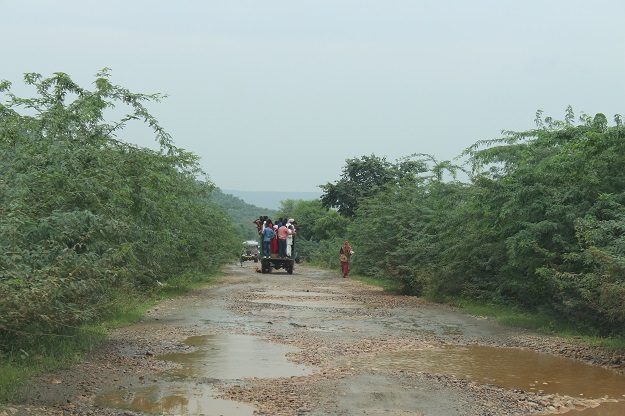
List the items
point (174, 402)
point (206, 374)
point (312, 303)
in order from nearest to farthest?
point (174, 402) < point (206, 374) < point (312, 303)

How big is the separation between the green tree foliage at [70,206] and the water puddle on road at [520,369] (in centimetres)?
381

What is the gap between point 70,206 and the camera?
9.88 metres

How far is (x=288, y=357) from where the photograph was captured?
36.1 ft

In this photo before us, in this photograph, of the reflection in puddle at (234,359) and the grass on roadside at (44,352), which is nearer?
the grass on roadside at (44,352)

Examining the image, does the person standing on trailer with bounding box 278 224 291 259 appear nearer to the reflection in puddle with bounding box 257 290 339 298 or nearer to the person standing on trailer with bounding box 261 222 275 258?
the person standing on trailer with bounding box 261 222 275 258

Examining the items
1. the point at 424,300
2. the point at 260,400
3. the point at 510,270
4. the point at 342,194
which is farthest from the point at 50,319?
the point at 342,194

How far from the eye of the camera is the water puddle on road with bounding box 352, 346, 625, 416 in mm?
9242

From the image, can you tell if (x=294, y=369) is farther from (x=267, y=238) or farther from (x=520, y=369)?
(x=267, y=238)

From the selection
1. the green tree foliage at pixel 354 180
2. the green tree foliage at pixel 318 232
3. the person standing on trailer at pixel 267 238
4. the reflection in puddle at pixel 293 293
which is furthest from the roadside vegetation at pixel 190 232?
the green tree foliage at pixel 318 232

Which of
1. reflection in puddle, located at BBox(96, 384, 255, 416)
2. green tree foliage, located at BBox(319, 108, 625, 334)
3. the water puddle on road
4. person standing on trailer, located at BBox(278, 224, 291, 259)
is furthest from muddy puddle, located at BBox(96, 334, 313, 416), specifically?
person standing on trailer, located at BBox(278, 224, 291, 259)

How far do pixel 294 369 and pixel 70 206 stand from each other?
3665mm

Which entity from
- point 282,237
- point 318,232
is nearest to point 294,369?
point 282,237

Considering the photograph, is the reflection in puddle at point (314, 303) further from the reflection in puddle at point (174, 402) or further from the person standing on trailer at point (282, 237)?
the person standing on trailer at point (282, 237)

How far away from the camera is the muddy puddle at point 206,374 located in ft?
25.6
